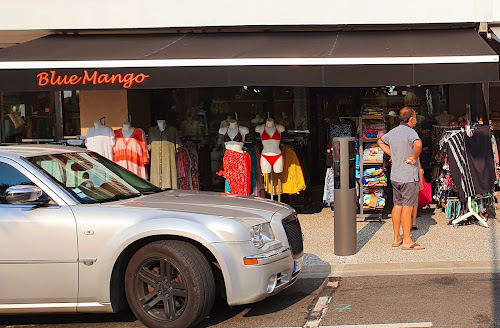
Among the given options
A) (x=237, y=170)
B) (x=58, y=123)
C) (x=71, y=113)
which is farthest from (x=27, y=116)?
(x=237, y=170)

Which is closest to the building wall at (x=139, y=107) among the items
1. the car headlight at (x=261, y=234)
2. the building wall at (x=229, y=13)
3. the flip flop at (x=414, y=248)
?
the building wall at (x=229, y=13)

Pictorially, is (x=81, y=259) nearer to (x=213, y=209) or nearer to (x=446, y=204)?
(x=213, y=209)

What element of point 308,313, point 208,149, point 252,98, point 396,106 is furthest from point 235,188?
point 308,313

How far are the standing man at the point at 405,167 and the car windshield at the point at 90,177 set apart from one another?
127 inches

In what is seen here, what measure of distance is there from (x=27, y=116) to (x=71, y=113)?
1035mm

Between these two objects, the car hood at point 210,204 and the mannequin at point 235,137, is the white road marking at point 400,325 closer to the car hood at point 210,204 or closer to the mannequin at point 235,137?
the car hood at point 210,204

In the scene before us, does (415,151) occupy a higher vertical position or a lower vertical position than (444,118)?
lower

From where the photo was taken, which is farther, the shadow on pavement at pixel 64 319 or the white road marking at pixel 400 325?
the shadow on pavement at pixel 64 319

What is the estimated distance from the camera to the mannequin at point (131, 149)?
10.8 meters

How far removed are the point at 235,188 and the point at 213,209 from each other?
5114 mm

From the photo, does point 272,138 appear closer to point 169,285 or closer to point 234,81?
point 234,81

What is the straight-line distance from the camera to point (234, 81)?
949cm

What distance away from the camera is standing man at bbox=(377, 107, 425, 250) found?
8398 mm

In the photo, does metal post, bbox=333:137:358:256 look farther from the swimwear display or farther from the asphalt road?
the swimwear display
